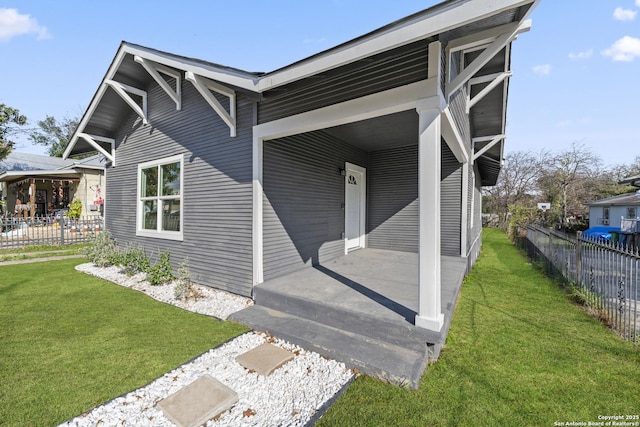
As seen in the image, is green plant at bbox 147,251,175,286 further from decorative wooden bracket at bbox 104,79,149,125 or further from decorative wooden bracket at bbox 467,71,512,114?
decorative wooden bracket at bbox 467,71,512,114

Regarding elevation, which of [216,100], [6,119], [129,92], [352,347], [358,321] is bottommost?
[352,347]

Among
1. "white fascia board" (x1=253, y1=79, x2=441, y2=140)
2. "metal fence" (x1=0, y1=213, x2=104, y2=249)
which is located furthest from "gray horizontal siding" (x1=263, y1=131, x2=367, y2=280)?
"metal fence" (x1=0, y1=213, x2=104, y2=249)

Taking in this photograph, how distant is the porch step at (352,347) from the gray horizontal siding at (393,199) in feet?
14.1

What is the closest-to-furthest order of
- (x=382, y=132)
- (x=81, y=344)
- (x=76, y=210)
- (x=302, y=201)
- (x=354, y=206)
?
(x=81, y=344) < (x=302, y=201) < (x=382, y=132) < (x=354, y=206) < (x=76, y=210)

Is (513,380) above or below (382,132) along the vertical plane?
below

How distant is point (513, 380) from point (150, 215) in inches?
274

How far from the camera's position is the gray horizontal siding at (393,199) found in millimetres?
7051

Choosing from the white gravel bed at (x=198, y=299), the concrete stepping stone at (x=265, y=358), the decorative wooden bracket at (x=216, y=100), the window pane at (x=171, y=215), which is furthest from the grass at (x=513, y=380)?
the window pane at (x=171, y=215)

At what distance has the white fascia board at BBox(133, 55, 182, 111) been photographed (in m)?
5.18

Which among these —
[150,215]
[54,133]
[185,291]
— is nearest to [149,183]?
[150,215]

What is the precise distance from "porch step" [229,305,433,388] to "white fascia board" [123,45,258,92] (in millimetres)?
2990

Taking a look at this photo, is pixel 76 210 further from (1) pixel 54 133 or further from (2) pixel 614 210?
(2) pixel 614 210

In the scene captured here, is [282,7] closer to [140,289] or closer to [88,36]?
[88,36]

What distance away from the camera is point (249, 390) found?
240 centimetres
